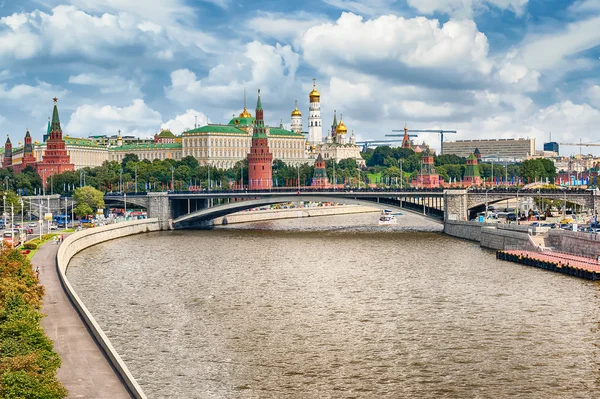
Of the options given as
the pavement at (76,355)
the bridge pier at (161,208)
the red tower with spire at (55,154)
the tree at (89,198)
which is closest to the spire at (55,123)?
the red tower with spire at (55,154)

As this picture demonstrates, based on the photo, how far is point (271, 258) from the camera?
238ft

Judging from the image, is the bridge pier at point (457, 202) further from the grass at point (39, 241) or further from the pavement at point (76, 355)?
the pavement at point (76, 355)

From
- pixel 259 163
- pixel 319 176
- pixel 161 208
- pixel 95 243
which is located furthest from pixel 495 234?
pixel 319 176

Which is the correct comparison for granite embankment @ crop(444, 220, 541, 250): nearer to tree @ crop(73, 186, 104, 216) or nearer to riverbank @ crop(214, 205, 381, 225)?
riverbank @ crop(214, 205, 381, 225)

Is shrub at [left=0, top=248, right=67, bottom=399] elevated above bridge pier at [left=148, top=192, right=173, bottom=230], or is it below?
below

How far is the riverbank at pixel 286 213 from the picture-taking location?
415 feet

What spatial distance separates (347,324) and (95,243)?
165 ft

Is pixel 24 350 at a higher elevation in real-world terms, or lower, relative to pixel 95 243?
higher

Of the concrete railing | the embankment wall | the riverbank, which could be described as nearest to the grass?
the concrete railing

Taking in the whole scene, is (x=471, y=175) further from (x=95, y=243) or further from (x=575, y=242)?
(x=575, y=242)

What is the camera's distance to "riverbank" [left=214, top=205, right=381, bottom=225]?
12662cm

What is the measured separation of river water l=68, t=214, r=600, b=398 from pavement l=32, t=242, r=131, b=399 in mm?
2290

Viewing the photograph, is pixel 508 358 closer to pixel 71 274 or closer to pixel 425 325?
pixel 425 325

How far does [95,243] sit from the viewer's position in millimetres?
87375
